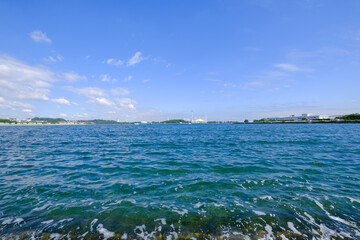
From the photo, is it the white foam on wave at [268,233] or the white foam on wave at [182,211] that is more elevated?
the white foam on wave at [182,211]

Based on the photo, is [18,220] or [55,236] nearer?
[55,236]

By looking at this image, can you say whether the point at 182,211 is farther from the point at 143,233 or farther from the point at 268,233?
the point at 268,233

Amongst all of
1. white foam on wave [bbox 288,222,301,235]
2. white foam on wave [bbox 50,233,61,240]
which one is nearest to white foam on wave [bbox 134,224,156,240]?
white foam on wave [bbox 50,233,61,240]

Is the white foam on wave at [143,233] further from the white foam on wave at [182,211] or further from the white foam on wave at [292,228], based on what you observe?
the white foam on wave at [292,228]

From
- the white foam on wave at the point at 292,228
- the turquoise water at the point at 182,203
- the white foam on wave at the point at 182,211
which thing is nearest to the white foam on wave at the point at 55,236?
the turquoise water at the point at 182,203

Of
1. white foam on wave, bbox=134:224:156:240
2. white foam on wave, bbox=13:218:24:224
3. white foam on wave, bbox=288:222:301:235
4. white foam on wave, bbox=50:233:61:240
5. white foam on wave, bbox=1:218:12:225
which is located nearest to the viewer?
white foam on wave, bbox=50:233:61:240

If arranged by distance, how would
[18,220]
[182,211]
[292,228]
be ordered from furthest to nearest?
1. [182,211]
2. [18,220]
3. [292,228]

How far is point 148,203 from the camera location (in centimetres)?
878

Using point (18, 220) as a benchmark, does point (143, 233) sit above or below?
below

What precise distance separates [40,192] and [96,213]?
532cm

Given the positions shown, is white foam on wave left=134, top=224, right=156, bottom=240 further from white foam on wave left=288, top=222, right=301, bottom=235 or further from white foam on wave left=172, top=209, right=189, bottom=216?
white foam on wave left=288, top=222, right=301, bottom=235

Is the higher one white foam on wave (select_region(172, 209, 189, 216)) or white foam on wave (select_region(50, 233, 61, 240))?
white foam on wave (select_region(50, 233, 61, 240))

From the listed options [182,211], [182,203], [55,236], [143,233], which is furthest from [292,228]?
[55,236]

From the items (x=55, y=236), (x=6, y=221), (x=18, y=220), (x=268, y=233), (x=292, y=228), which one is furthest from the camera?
(x=18, y=220)
